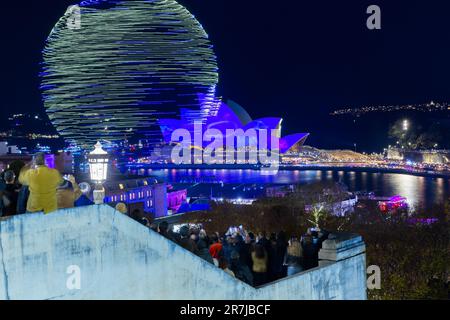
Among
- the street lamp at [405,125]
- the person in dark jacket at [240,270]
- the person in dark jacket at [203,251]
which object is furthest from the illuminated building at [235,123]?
the person in dark jacket at [203,251]

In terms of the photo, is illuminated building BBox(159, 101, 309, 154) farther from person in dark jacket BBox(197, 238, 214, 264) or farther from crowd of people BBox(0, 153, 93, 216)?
crowd of people BBox(0, 153, 93, 216)

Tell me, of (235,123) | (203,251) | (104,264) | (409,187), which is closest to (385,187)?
(409,187)

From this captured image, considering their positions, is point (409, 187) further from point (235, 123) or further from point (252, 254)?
point (252, 254)

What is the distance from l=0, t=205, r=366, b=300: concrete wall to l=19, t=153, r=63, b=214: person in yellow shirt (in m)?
0.10

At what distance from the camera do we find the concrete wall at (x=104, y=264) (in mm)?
3939

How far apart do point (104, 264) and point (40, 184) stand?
2.65ft

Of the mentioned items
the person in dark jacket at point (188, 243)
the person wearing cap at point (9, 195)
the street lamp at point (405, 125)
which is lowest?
the street lamp at point (405, 125)

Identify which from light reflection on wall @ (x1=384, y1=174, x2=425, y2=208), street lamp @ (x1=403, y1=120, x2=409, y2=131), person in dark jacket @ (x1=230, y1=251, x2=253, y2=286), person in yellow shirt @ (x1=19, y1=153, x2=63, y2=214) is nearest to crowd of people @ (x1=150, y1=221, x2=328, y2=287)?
person in dark jacket @ (x1=230, y1=251, x2=253, y2=286)

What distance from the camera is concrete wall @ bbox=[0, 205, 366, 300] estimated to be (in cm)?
394

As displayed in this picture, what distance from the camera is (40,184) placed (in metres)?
4.19

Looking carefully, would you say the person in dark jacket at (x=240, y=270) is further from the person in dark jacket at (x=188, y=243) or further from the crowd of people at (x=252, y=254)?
the person in dark jacket at (x=188, y=243)

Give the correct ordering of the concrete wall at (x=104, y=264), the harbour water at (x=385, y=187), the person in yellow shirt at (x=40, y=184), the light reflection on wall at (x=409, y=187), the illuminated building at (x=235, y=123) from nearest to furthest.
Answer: the concrete wall at (x=104, y=264) → the person in yellow shirt at (x=40, y=184) → the harbour water at (x=385, y=187) → the light reflection on wall at (x=409, y=187) → the illuminated building at (x=235, y=123)

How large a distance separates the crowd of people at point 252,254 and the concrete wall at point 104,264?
0.23 m
